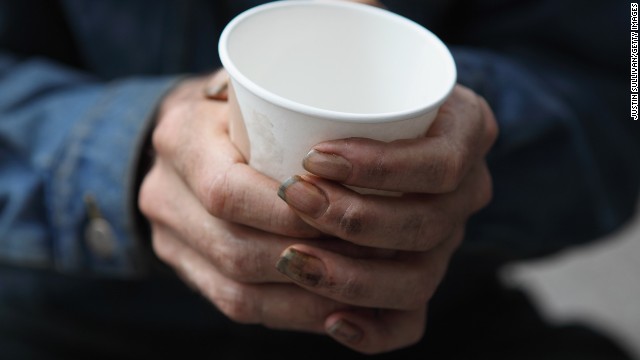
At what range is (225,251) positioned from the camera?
0.47m

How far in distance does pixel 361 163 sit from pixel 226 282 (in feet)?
0.52

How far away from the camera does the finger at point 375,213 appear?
412 millimetres

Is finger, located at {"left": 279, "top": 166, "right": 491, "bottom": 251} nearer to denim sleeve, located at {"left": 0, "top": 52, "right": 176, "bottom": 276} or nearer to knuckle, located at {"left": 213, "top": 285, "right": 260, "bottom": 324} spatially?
knuckle, located at {"left": 213, "top": 285, "right": 260, "bottom": 324}

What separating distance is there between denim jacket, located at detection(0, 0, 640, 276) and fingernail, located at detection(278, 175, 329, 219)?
0.74 feet

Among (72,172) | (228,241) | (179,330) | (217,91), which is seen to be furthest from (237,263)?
(179,330)

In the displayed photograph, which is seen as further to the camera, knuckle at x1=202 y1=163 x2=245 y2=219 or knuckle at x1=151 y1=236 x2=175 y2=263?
knuckle at x1=151 y1=236 x2=175 y2=263

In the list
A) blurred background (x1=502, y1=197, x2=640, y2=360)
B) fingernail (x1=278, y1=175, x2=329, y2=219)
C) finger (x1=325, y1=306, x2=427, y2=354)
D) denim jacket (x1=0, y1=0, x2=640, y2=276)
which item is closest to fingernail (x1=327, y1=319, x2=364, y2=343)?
finger (x1=325, y1=306, x2=427, y2=354)

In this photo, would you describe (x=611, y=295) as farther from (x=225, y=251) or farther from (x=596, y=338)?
(x=225, y=251)

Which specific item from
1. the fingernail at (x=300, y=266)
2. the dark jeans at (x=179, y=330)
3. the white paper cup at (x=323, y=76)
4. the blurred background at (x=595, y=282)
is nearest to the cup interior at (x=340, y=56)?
the white paper cup at (x=323, y=76)

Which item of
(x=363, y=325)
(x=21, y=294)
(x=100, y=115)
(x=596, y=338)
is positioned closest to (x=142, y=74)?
(x=100, y=115)

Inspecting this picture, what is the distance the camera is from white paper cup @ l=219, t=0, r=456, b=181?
1.29 feet

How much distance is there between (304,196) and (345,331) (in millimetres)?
127

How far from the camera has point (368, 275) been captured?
0.45 m

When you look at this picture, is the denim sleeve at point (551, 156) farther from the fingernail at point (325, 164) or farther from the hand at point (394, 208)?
the fingernail at point (325, 164)
